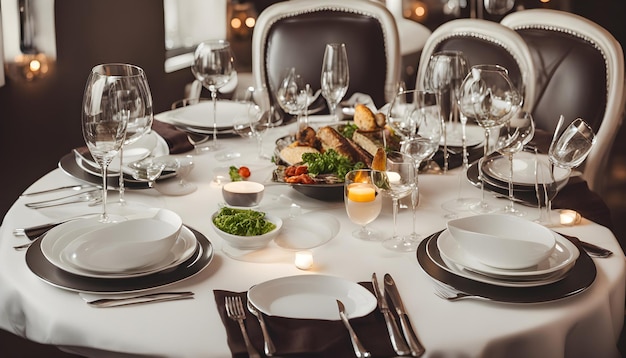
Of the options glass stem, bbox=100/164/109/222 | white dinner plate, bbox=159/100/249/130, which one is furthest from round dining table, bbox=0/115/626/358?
white dinner plate, bbox=159/100/249/130

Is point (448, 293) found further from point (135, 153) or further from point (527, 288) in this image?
point (135, 153)

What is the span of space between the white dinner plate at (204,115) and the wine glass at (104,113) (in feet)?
2.64

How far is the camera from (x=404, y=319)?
1.28 meters

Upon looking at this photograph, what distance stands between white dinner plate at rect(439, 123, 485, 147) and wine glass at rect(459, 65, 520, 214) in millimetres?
265

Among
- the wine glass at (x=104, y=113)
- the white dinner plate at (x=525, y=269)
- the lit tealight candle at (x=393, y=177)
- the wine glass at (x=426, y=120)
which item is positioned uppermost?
the wine glass at (x=104, y=113)

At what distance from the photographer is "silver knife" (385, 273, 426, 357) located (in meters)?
1.21

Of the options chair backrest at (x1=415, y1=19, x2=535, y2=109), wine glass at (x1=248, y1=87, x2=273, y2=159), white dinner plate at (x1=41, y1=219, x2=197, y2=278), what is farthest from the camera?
chair backrest at (x1=415, y1=19, x2=535, y2=109)

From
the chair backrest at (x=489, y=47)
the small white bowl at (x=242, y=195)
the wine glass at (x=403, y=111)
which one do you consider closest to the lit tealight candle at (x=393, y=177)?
the small white bowl at (x=242, y=195)

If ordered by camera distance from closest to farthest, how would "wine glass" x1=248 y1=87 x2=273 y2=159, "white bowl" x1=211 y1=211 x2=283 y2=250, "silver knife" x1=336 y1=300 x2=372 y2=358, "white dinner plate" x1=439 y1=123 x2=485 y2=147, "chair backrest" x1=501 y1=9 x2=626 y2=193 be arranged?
"silver knife" x1=336 y1=300 x2=372 y2=358
"white bowl" x1=211 y1=211 x2=283 y2=250
"wine glass" x1=248 y1=87 x2=273 y2=159
"white dinner plate" x1=439 y1=123 x2=485 y2=147
"chair backrest" x1=501 y1=9 x2=626 y2=193

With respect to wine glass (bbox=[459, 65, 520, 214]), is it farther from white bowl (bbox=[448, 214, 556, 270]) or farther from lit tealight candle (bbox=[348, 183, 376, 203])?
white bowl (bbox=[448, 214, 556, 270])

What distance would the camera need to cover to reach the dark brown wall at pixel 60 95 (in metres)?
3.11

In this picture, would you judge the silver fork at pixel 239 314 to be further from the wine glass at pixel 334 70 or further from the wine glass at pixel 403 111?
the wine glass at pixel 334 70

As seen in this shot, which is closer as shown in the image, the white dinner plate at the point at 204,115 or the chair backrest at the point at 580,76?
the white dinner plate at the point at 204,115

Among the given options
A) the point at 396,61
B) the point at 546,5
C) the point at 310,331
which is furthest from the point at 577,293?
the point at 546,5
